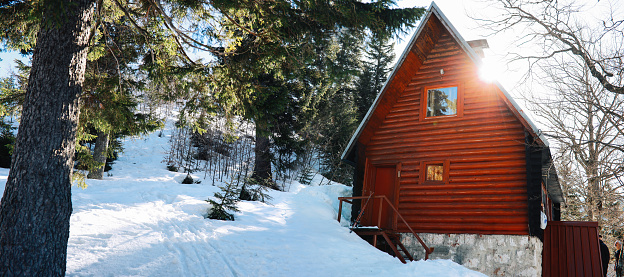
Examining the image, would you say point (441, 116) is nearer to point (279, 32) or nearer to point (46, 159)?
point (279, 32)

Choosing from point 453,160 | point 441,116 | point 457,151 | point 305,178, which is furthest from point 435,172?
point 305,178

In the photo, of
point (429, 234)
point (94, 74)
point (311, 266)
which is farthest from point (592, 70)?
point (94, 74)

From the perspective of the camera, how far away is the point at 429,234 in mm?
11227

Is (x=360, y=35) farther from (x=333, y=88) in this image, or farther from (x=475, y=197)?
(x=333, y=88)

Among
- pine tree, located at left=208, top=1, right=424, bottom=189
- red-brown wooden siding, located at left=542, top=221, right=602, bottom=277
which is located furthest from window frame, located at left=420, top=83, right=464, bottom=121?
red-brown wooden siding, located at left=542, top=221, right=602, bottom=277

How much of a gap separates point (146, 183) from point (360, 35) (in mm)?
11483

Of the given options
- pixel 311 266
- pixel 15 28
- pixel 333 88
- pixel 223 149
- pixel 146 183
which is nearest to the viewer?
pixel 15 28

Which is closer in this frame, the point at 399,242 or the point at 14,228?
the point at 14,228

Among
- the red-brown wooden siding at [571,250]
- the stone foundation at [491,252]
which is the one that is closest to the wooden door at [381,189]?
the stone foundation at [491,252]

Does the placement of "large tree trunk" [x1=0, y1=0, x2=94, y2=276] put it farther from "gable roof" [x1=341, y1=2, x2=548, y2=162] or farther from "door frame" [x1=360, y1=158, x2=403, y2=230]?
"door frame" [x1=360, y1=158, x2=403, y2=230]

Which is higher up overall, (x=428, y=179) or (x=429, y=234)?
(x=428, y=179)

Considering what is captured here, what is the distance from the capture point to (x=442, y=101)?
1202 cm

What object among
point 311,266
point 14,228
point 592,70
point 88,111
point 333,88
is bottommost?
point 311,266

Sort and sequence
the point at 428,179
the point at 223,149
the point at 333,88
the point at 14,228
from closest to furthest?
the point at 14,228
the point at 428,179
the point at 333,88
the point at 223,149
